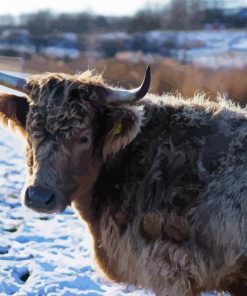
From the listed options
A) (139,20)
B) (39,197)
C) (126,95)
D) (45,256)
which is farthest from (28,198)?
(139,20)

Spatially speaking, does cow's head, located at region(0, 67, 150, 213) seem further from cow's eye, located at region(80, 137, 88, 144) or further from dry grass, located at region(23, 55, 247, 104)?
dry grass, located at region(23, 55, 247, 104)

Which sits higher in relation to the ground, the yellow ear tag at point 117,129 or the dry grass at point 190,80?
the yellow ear tag at point 117,129

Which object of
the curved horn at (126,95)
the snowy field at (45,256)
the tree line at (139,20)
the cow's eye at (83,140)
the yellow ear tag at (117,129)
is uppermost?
the curved horn at (126,95)

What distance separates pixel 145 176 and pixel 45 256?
2.60 meters

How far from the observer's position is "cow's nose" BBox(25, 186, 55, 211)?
412 cm

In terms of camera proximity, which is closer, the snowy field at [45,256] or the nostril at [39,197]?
the nostril at [39,197]

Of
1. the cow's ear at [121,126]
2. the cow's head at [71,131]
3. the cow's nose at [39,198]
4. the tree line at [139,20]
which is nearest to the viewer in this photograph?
the cow's nose at [39,198]

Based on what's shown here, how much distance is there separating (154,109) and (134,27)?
1817 inches

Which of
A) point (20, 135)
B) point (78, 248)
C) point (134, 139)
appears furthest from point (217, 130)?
point (78, 248)

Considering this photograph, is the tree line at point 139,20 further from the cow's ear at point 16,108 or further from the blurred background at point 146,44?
the cow's ear at point 16,108

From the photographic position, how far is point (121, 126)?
4414mm

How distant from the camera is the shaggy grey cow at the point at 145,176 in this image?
4.27m

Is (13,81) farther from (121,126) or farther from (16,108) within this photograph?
(121,126)

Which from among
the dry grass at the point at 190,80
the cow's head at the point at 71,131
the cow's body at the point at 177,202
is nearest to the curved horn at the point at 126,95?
the cow's head at the point at 71,131
